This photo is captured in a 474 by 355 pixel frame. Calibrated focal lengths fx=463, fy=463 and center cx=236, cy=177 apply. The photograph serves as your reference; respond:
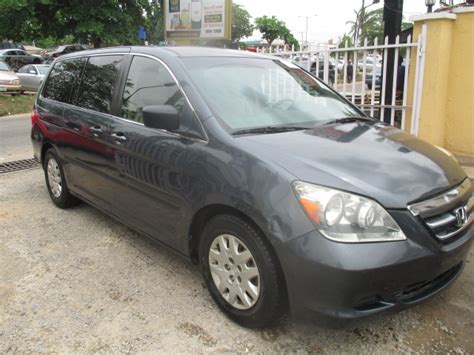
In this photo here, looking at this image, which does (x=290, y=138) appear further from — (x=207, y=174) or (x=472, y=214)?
(x=472, y=214)

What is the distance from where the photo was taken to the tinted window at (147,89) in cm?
332

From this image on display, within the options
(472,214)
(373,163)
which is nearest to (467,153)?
(472,214)

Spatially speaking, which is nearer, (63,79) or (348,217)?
(348,217)

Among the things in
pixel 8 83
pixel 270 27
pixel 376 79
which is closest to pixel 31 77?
pixel 8 83

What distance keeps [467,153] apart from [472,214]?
373cm

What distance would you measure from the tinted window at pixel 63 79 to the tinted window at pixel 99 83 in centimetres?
24

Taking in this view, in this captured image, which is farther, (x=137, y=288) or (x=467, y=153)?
(x=467, y=153)

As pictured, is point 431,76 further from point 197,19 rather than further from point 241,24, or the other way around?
point 241,24

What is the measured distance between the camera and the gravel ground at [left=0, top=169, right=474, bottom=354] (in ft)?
8.84

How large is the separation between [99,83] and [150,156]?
1269 mm

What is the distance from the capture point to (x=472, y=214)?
2920 millimetres

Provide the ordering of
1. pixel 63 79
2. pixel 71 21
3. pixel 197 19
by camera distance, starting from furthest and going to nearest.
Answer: pixel 71 21, pixel 197 19, pixel 63 79

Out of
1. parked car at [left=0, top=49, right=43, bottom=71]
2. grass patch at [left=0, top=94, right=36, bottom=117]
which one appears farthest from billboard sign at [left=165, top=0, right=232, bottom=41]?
parked car at [left=0, top=49, right=43, bottom=71]

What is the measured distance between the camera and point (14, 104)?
1672 cm
